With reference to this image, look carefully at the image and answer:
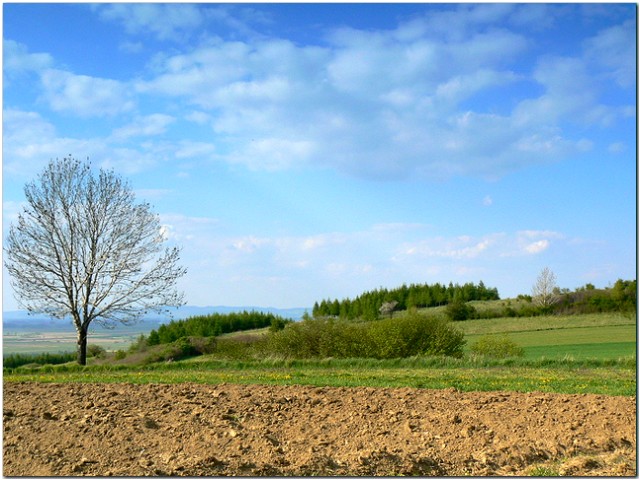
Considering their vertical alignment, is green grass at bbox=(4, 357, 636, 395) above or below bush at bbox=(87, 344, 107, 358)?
below

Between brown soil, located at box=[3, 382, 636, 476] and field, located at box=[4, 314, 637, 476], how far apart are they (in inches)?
0.7

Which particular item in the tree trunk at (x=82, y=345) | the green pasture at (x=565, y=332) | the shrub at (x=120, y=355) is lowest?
the green pasture at (x=565, y=332)

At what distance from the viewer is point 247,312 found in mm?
34938

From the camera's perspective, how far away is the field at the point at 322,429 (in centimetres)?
639

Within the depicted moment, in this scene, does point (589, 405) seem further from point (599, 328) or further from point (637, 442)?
point (599, 328)

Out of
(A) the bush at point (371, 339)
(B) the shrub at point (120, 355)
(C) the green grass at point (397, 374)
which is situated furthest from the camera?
(B) the shrub at point (120, 355)

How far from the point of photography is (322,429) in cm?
751

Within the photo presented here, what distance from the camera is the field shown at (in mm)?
6391

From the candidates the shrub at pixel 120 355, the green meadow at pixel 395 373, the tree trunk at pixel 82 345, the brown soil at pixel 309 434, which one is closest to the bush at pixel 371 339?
the green meadow at pixel 395 373

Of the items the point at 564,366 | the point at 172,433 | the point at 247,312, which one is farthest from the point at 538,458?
the point at 247,312

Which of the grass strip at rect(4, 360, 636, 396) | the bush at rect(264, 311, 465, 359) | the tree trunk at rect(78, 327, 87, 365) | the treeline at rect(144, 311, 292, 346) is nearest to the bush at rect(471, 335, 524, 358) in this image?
the bush at rect(264, 311, 465, 359)

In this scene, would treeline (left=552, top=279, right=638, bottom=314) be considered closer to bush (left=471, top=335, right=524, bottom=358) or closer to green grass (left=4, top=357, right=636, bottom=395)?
bush (left=471, top=335, right=524, bottom=358)

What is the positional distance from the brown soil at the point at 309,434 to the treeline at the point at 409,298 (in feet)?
75.8

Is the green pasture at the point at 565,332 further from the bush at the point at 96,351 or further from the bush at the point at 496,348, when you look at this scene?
the bush at the point at 96,351
